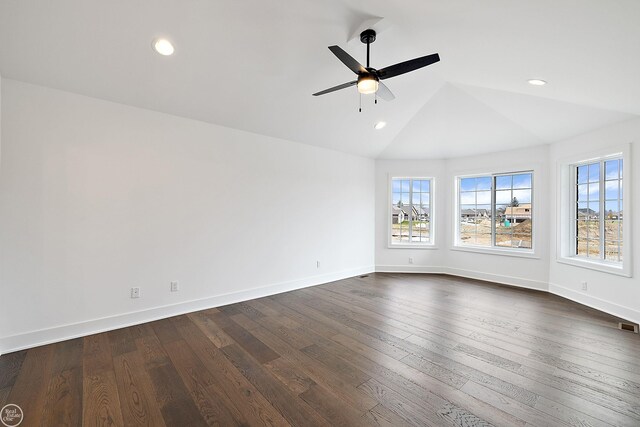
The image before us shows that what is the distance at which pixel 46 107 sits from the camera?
2.76 metres

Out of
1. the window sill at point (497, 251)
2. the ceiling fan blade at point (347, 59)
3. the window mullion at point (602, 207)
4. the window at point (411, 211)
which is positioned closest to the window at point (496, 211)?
the window sill at point (497, 251)

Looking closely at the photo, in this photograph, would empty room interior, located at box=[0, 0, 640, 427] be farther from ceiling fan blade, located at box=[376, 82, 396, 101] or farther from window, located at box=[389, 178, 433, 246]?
window, located at box=[389, 178, 433, 246]

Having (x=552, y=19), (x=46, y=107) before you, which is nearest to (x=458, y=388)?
(x=552, y=19)

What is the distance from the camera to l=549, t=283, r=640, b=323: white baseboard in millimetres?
3347

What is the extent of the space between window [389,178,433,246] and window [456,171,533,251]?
0.64m

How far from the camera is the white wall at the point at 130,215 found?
265 cm

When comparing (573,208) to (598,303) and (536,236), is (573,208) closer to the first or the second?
(536,236)

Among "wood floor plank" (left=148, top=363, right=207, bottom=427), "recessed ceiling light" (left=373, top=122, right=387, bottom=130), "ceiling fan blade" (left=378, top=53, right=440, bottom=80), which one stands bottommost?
"wood floor plank" (left=148, top=363, right=207, bottom=427)

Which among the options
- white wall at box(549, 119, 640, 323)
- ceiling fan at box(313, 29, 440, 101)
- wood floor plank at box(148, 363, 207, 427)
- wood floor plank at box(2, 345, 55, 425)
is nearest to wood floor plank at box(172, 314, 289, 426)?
wood floor plank at box(148, 363, 207, 427)

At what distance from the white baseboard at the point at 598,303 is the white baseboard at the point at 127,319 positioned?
162 inches

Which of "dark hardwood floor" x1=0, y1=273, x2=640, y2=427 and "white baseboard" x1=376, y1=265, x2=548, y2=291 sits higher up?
"white baseboard" x1=376, y1=265, x2=548, y2=291

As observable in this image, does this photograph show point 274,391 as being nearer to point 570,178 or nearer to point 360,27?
→ point 360,27

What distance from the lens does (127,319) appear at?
3145mm

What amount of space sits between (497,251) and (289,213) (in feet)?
13.1
